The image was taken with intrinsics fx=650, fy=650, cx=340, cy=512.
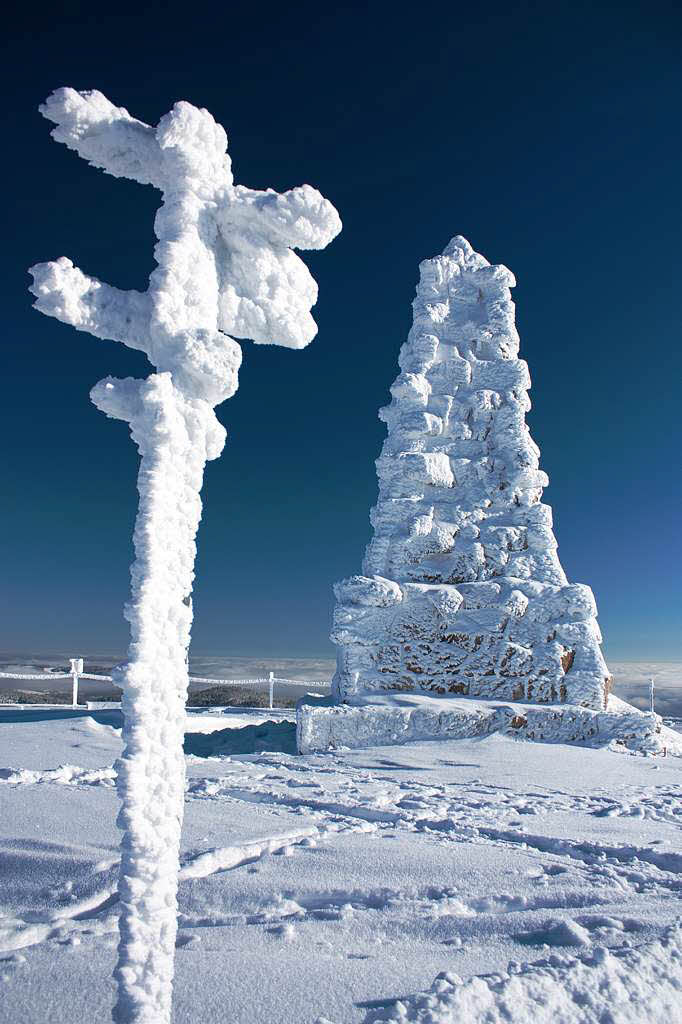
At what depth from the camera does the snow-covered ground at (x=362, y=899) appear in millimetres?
2236

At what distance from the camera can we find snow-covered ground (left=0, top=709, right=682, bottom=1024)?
2.24m

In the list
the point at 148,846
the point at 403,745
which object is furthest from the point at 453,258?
the point at 148,846

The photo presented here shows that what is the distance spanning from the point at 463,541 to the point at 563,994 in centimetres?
672

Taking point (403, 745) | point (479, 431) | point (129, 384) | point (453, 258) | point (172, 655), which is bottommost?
point (403, 745)

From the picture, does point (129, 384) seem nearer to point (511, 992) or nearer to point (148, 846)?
point (148, 846)

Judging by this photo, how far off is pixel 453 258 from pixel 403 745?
24.0ft

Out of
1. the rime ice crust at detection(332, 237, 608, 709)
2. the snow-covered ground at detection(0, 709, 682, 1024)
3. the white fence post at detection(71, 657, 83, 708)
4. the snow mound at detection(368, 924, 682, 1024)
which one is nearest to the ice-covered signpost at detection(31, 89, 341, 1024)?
the snow-covered ground at detection(0, 709, 682, 1024)

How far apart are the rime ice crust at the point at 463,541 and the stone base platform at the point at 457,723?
0.32 m

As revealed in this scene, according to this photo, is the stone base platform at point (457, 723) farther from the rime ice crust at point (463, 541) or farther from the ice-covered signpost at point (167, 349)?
the ice-covered signpost at point (167, 349)

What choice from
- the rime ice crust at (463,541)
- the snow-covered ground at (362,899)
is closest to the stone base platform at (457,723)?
the rime ice crust at (463,541)

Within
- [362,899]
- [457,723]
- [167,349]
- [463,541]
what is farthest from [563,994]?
[463,541]

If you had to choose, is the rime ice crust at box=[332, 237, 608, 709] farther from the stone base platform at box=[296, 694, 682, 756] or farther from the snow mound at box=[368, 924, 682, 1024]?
the snow mound at box=[368, 924, 682, 1024]

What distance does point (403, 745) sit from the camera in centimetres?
739

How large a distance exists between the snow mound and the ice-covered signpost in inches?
37.0
